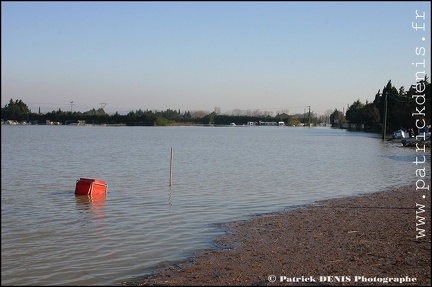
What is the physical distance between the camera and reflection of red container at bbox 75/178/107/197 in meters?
18.6

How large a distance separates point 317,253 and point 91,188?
432 inches

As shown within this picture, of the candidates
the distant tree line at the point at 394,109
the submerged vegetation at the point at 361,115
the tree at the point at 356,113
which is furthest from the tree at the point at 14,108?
the tree at the point at 356,113

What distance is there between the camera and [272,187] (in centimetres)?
2217

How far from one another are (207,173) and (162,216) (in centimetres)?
1334

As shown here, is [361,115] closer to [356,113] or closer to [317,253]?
[356,113]

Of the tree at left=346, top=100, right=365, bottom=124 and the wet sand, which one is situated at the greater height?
the tree at left=346, top=100, right=365, bottom=124

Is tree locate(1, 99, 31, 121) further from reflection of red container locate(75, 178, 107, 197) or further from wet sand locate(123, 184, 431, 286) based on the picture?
wet sand locate(123, 184, 431, 286)

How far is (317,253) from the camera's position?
9.91 meters

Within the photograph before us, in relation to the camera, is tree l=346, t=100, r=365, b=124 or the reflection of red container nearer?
the reflection of red container

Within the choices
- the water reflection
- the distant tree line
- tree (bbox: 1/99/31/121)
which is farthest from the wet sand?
the distant tree line

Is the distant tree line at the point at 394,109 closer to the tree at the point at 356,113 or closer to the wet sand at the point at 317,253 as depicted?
the tree at the point at 356,113

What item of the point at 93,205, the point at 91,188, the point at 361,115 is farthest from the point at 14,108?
the point at 361,115

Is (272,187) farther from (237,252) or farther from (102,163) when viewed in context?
(102,163)

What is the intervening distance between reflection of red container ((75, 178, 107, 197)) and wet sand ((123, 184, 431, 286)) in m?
6.88
